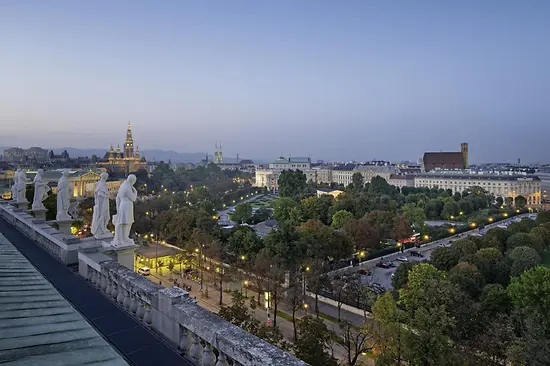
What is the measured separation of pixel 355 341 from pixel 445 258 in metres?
15.3

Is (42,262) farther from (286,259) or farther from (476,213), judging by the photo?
(476,213)

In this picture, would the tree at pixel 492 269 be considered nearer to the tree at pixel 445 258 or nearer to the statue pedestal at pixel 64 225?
the tree at pixel 445 258

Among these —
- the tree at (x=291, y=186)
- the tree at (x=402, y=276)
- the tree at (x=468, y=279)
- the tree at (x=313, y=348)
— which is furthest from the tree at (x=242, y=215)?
the tree at (x=313, y=348)

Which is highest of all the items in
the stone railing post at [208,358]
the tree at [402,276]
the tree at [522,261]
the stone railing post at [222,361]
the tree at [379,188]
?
the stone railing post at [222,361]

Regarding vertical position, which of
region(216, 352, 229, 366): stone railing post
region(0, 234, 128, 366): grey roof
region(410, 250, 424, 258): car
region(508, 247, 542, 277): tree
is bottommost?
region(410, 250, 424, 258): car

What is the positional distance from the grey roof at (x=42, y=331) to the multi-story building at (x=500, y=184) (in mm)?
119514

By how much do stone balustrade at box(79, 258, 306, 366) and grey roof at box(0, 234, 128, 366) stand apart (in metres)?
1.32

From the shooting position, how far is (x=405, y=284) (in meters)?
31.0

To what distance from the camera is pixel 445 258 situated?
111ft

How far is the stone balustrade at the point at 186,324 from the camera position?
457cm

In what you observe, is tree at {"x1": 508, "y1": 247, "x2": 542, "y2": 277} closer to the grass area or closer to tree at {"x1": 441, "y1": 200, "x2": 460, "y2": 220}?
the grass area

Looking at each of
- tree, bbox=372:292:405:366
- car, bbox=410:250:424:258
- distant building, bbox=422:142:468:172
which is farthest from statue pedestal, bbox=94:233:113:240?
distant building, bbox=422:142:468:172

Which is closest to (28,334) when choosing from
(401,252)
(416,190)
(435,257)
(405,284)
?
(405,284)

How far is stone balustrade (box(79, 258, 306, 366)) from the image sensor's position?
4.57 metres
